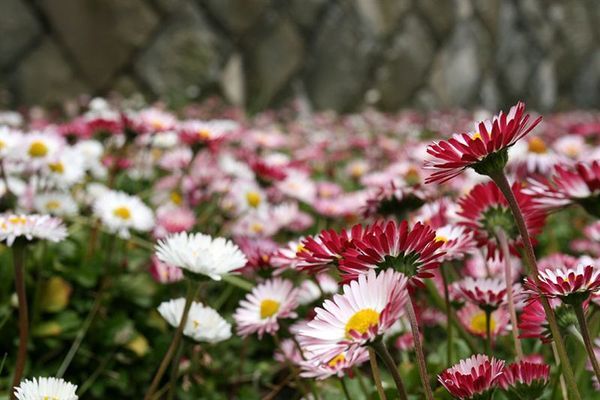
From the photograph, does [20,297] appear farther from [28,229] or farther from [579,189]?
[579,189]

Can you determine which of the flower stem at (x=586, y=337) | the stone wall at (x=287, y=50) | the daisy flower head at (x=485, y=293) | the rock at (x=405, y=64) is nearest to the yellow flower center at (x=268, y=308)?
the daisy flower head at (x=485, y=293)

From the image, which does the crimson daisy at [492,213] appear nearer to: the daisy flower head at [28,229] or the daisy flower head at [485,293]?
the daisy flower head at [485,293]

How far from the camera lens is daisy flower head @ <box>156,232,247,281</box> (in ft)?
1.62

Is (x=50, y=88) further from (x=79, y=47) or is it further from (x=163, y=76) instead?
(x=163, y=76)

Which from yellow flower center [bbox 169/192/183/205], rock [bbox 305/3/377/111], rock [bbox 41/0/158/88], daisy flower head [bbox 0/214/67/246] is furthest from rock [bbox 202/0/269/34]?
daisy flower head [bbox 0/214/67/246]

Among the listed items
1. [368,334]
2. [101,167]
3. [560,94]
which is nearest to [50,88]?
[101,167]

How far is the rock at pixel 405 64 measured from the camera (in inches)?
133

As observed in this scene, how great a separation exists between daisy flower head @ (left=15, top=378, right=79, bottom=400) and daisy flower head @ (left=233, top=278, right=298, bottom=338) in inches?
6.2

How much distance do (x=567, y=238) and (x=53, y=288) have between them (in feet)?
3.62

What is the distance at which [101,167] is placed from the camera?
1.15 metres

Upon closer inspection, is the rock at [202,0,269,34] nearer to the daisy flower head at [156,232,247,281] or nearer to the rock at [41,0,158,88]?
the rock at [41,0,158,88]

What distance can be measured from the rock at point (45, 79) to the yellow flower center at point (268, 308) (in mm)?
2141

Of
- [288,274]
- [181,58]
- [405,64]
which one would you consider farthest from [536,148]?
[405,64]

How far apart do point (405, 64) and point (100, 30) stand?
160 centimetres
